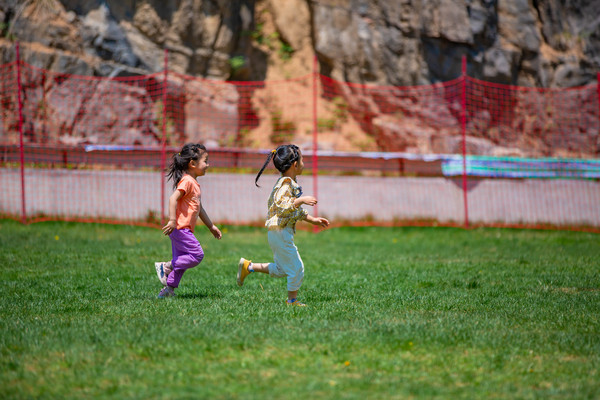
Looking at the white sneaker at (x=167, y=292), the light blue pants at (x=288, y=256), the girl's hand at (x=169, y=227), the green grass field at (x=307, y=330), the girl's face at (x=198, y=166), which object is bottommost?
the green grass field at (x=307, y=330)

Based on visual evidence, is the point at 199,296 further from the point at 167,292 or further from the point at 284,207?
the point at 284,207

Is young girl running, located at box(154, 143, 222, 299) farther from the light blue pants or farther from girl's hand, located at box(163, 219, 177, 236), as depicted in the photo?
the light blue pants

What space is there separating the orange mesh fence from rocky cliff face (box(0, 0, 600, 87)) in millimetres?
967

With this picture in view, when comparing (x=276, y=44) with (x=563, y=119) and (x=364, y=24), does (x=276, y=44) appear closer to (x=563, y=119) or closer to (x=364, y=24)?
(x=364, y=24)

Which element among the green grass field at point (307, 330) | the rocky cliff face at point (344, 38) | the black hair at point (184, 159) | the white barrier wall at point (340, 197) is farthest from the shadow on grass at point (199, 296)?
the rocky cliff face at point (344, 38)

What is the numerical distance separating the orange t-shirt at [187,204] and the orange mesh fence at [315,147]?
725 cm

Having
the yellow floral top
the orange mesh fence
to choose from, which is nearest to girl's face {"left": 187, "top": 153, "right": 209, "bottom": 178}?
the yellow floral top

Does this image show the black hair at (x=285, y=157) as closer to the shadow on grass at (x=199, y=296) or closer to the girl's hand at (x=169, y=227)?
the girl's hand at (x=169, y=227)

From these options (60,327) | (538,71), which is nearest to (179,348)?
(60,327)

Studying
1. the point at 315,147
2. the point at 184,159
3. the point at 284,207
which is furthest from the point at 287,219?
the point at 315,147

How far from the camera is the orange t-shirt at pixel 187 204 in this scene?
21.2ft

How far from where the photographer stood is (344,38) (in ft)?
66.7

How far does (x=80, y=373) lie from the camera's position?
13.2 feet

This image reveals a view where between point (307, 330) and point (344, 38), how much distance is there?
54.0 feet
